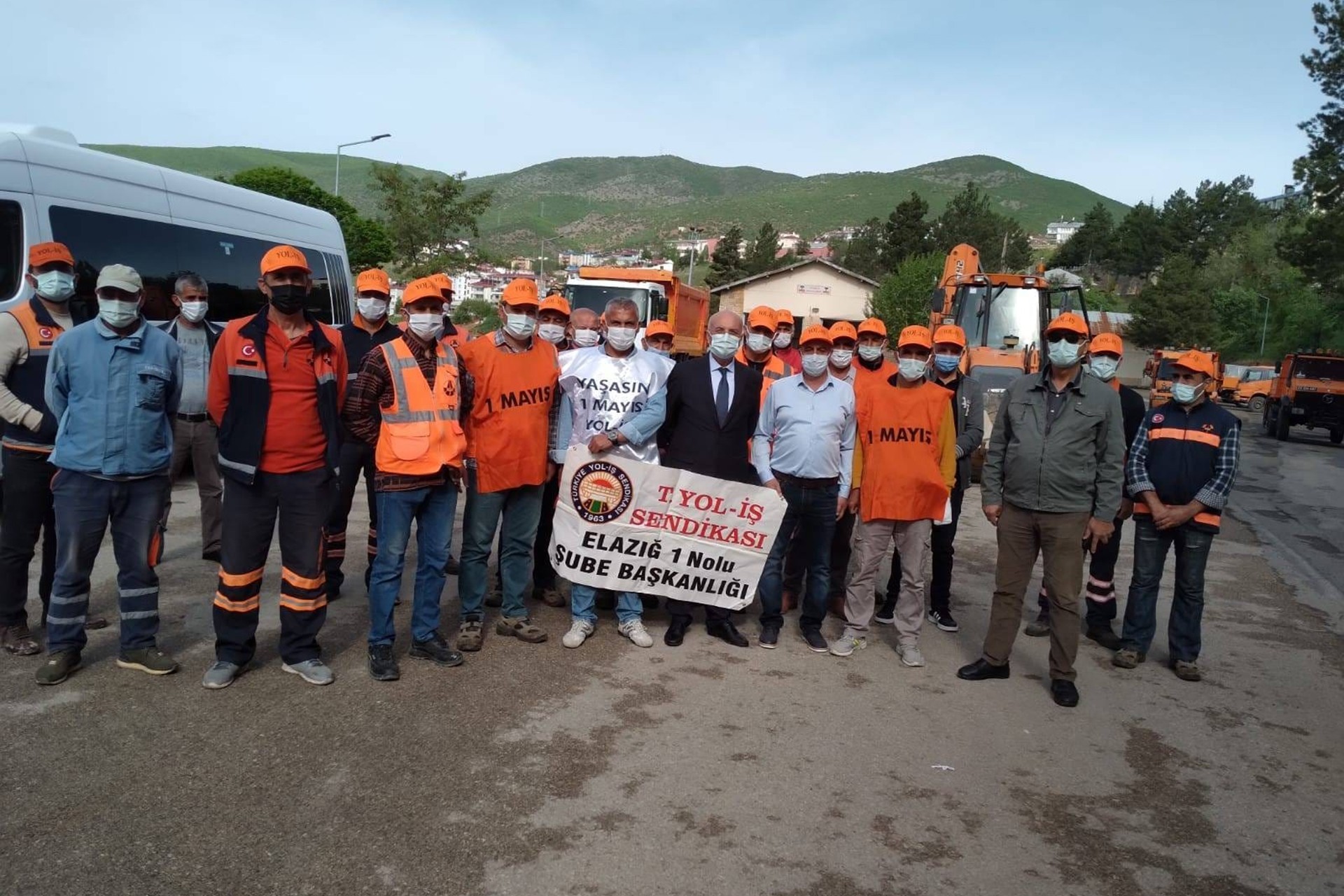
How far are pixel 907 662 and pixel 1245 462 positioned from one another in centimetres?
1830

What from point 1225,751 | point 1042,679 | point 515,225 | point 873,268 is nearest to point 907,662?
point 1042,679

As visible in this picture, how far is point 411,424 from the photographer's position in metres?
5.02

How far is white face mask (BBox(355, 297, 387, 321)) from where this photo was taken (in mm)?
6168

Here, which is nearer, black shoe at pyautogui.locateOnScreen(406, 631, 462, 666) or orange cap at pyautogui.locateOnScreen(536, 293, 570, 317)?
black shoe at pyautogui.locateOnScreen(406, 631, 462, 666)

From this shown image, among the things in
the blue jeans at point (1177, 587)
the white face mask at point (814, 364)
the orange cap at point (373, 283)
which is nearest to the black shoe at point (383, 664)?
the orange cap at point (373, 283)

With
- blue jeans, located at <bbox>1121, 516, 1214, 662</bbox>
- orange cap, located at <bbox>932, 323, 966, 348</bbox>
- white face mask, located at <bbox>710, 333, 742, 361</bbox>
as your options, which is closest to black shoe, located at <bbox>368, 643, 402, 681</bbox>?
white face mask, located at <bbox>710, 333, 742, 361</bbox>

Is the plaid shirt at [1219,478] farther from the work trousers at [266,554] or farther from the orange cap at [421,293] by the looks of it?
the work trousers at [266,554]

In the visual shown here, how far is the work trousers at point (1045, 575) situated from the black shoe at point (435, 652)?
3.19 m

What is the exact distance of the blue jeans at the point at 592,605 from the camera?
596cm

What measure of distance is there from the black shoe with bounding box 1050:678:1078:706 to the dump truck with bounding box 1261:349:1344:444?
1048 inches

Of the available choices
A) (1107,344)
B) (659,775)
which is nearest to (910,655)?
(659,775)

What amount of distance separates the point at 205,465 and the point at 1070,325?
6238 millimetres

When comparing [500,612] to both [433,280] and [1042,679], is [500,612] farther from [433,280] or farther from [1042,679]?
[1042,679]

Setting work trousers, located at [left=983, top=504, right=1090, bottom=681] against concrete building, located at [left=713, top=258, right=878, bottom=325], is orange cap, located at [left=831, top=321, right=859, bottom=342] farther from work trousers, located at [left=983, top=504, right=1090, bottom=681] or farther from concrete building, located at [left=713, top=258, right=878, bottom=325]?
concrete building, located at [left=713, top=258, right=878, bottom=325]
